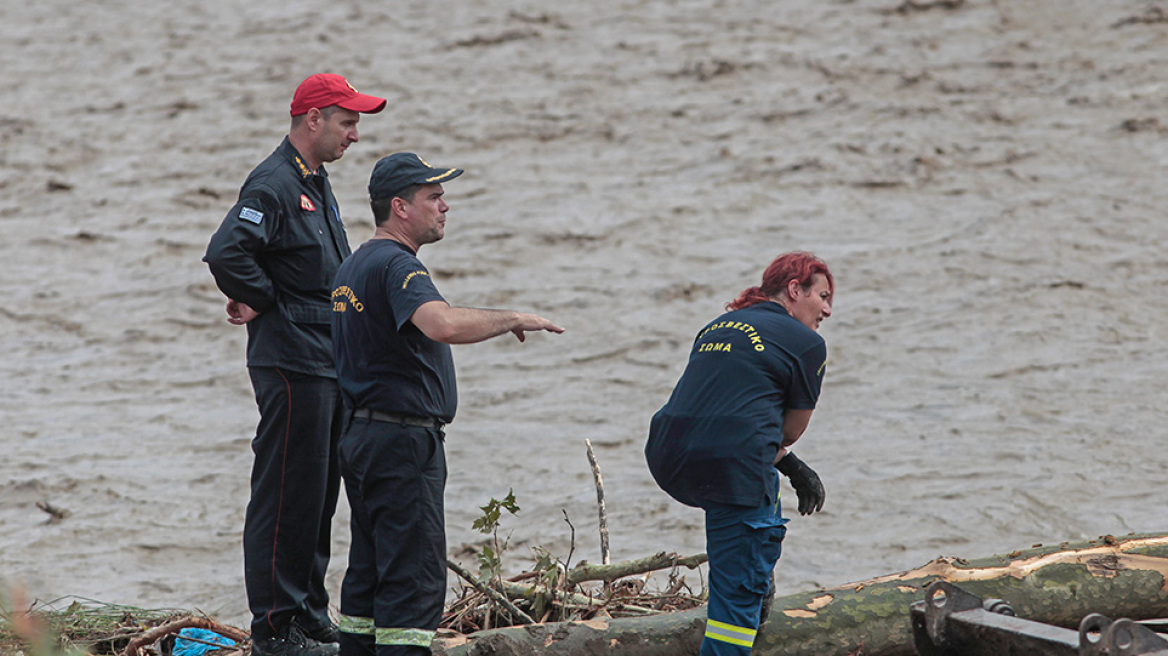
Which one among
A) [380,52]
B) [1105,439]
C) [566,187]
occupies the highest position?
[380,52]

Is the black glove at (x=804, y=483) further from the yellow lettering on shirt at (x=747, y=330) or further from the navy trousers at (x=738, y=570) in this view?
the yellow lettering on shirt at (x=747, y=330)

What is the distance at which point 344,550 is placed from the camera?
826 cm

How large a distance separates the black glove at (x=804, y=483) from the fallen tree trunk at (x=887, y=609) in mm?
331

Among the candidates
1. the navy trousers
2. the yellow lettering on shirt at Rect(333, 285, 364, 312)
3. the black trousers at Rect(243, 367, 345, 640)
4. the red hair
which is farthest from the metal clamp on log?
the black trousers at Rect(243, 367, 345, 640)

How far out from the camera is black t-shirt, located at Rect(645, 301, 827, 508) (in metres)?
4.57

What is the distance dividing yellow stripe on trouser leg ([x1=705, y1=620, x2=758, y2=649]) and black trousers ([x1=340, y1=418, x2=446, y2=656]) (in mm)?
926

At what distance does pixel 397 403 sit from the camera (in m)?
4.48

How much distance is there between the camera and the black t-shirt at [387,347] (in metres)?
4.48

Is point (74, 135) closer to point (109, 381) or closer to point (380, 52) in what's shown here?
point (380, 52)

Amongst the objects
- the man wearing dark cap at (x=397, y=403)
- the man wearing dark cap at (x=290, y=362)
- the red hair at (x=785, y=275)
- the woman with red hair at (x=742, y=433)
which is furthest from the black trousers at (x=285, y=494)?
the red hair at (x=785, y=275)

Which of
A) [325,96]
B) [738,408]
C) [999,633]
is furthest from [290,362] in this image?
[999,633]

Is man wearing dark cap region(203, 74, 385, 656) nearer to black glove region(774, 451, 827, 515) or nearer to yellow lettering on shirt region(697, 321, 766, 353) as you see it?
yellow lettering on shirt region(697, 321, 766, 353)

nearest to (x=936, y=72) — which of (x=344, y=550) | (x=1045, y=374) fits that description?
(x=1045, y=374)

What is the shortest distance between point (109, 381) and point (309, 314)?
739cm
